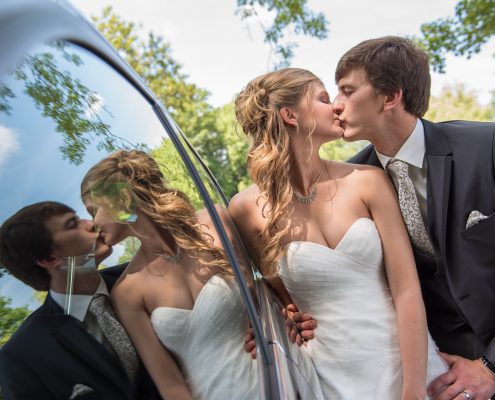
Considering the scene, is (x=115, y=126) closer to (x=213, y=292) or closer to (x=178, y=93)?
(x=213, y=292)

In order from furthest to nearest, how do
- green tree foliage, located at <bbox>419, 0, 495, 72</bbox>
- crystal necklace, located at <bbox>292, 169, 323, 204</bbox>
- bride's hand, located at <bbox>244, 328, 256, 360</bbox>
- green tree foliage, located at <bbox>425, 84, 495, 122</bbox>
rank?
green tree foliage, located at <bbox>425, 84, 495, 122</bbox>
green tree foliage, located at <bbox>419, 0, 495, 72</bbox>
crystal necklace, located at <bbox>292, 169, 323, 204</bbox>
bride's hand, located at <bbox>244, 328, 256, 360</bbox>

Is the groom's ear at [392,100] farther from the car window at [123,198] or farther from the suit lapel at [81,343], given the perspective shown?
the suit lapel at [81,343]

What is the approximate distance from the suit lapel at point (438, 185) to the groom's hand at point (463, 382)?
460 mm

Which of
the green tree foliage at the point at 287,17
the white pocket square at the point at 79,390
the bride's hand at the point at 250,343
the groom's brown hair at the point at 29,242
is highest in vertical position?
the green tree foliage at the point at 287,17

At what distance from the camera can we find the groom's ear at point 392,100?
101 inches

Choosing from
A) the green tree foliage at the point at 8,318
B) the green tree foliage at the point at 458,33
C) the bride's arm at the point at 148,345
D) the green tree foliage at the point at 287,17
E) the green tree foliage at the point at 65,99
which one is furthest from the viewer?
the green tree foliage at the point at 287,17

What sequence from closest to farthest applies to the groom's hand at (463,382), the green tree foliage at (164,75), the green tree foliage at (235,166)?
1. the groom's hand at (463,382)
2. the green tree foliage at (235,166)
3. the green tree foliage at (164,75)

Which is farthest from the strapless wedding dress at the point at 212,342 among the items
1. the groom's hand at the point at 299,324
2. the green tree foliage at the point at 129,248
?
the groom's hand at the point at 299,324

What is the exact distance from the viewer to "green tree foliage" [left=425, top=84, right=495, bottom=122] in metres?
21.0

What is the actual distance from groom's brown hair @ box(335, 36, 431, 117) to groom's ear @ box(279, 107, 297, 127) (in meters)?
0.50

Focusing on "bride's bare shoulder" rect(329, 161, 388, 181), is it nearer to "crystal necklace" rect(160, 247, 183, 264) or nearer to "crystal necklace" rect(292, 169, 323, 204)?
"crystal necklace" rect(292, 169, 323, 204)

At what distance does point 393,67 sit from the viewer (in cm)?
255

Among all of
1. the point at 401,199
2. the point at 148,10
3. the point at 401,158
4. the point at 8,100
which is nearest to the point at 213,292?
the point at 8,100

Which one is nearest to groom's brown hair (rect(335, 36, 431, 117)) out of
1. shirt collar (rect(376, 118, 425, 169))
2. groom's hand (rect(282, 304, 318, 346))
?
shirt collar (rect(376, 118, 425, 169))
